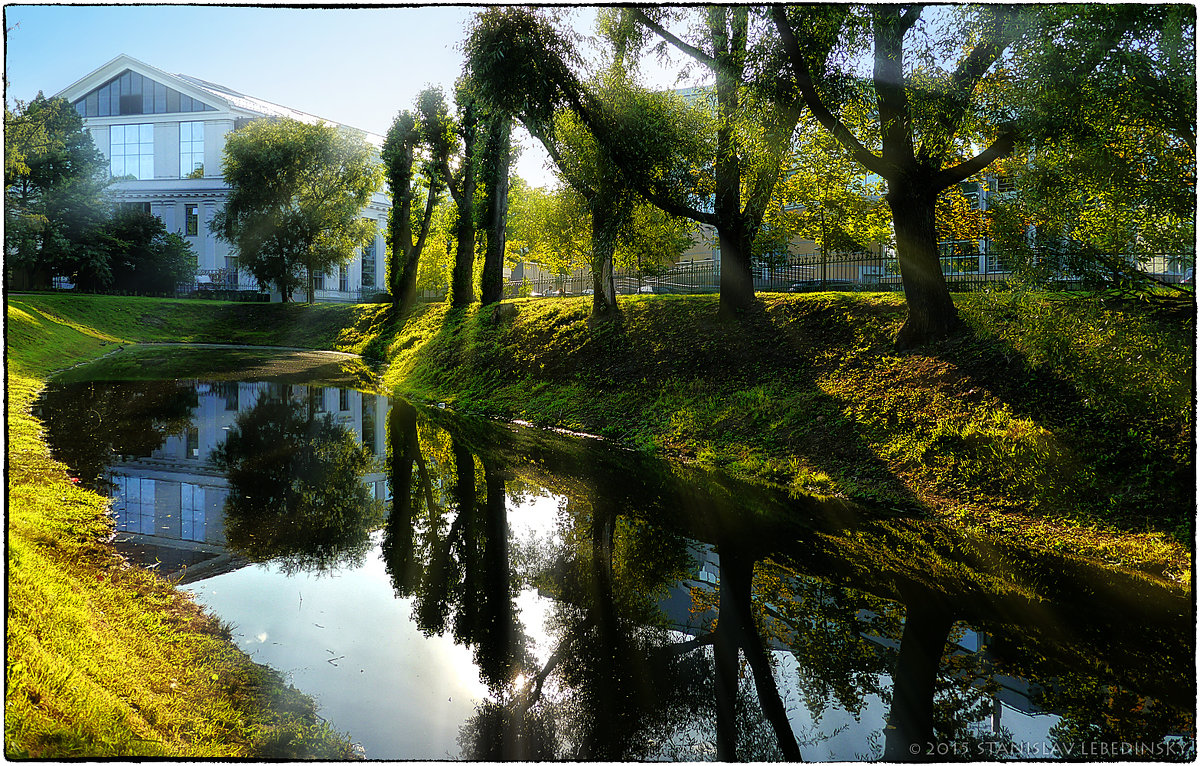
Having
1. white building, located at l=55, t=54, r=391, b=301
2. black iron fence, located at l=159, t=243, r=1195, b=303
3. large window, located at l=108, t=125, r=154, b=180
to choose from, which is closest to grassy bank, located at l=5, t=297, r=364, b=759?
black iron fence, located at l=159, t=243, r=1195, b=303

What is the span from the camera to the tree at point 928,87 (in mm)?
7375

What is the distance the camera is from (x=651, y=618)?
5.53 meters

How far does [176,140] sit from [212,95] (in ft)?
13.8

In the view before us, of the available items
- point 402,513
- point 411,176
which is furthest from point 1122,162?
point 411,176

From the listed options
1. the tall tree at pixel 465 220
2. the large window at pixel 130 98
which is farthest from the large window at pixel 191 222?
the tall tree at pixel 465 220

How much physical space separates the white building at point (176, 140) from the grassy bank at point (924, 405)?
1234 inches

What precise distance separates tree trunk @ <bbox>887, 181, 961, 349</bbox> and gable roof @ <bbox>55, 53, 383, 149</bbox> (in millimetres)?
34485

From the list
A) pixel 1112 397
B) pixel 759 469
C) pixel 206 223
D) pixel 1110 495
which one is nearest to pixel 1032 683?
pixel 1110 495

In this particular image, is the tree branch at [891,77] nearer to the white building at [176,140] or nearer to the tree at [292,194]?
the tree at [292,194]

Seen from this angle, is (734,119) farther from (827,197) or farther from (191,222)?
(191,222)

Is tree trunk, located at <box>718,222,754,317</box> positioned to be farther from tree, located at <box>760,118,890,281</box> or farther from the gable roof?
the gable roof

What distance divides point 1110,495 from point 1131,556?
1.08 meters

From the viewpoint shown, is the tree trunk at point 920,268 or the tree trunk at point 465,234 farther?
the tree trunk at point 465,234

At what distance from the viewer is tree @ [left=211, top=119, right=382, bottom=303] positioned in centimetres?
3906
